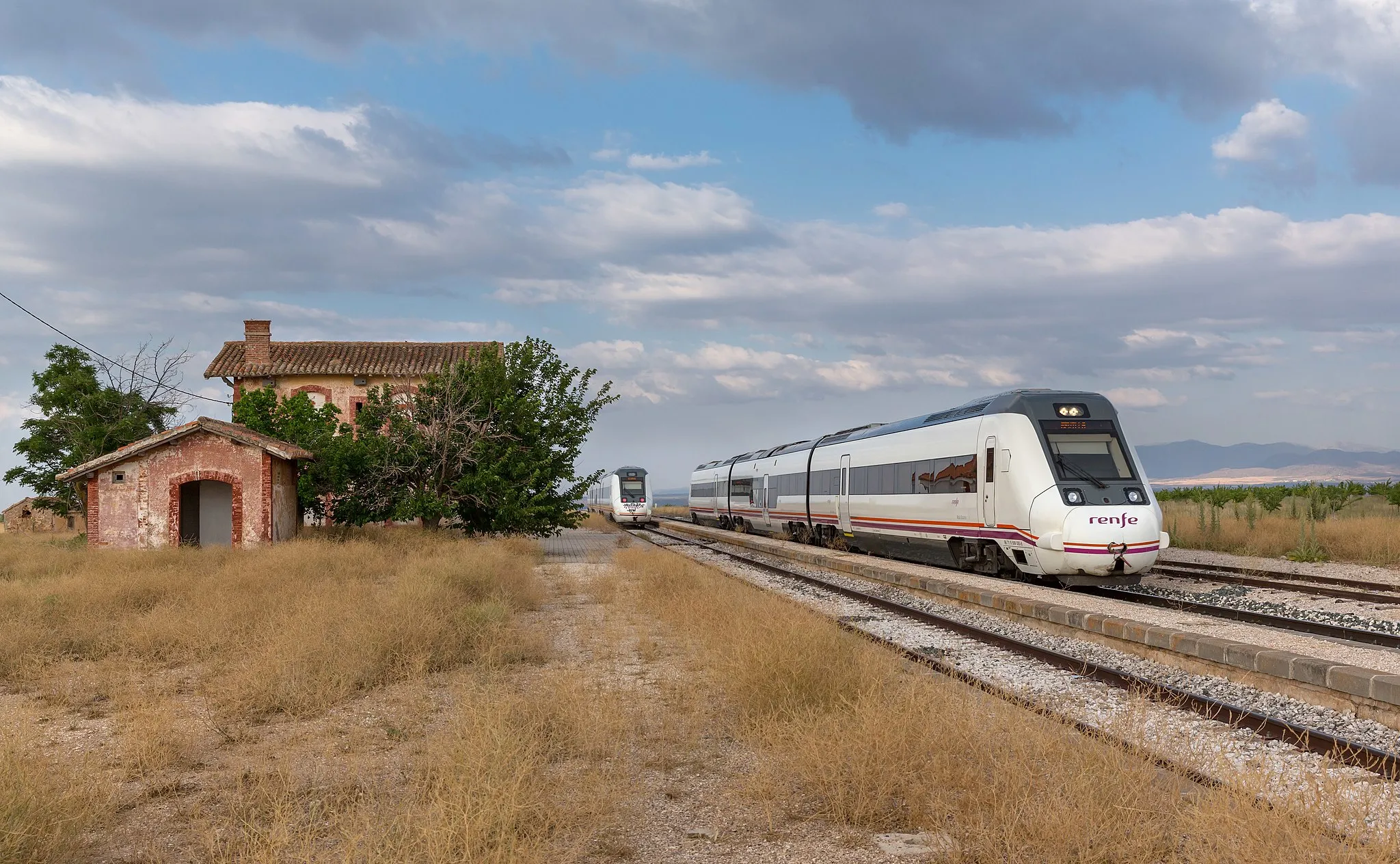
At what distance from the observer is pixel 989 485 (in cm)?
1745

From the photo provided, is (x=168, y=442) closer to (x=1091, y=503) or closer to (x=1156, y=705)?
(x=1091, y=503)

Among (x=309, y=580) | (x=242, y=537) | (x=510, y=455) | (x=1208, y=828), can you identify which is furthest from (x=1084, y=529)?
(x=242, y=537)

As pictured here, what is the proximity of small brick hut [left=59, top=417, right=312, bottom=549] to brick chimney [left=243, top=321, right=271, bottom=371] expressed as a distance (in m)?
15.7

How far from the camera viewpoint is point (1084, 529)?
15469mm

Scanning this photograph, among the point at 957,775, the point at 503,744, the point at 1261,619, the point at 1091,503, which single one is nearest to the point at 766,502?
the point at 1091,503

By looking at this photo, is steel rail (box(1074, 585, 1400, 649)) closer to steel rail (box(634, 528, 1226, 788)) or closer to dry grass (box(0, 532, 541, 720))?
steel rail (box(634, 528, 1226, 788))

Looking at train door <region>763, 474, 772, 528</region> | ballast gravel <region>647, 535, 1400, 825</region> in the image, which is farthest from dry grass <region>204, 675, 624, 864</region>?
train door <region>763, 474, 772, 528</region>

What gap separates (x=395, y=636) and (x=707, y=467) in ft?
129

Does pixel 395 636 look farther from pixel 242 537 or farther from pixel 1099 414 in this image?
pixel 242 537

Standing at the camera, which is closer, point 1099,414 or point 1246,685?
point 1246,685

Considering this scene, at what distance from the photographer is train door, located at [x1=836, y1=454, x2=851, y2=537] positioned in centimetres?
2614

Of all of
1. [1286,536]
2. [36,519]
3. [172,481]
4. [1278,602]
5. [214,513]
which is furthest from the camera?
[36,519]

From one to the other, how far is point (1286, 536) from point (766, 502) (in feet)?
54.9

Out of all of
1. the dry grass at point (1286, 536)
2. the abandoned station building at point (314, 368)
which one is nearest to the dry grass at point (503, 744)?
the dry grass at point (1286, 536)
